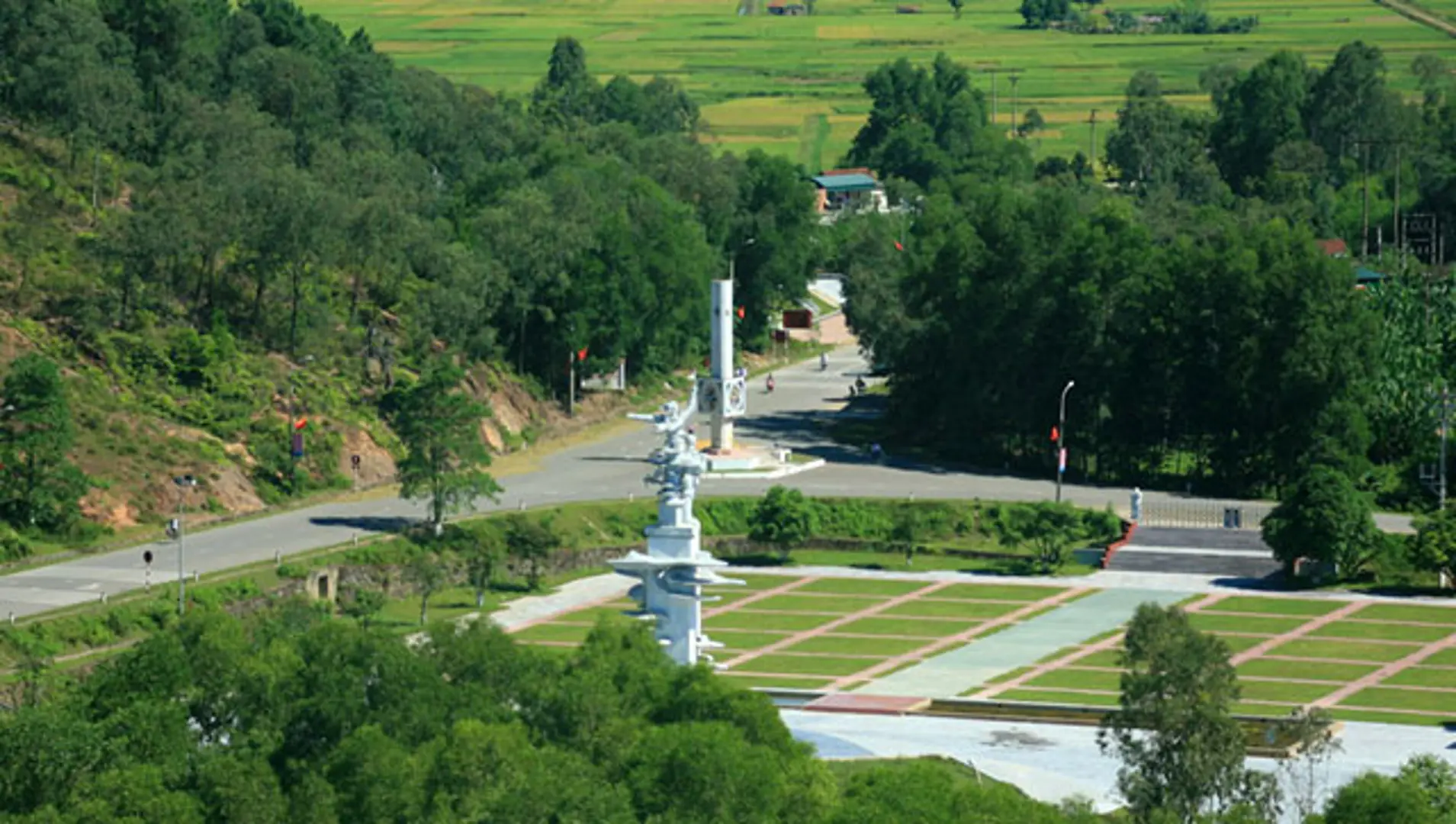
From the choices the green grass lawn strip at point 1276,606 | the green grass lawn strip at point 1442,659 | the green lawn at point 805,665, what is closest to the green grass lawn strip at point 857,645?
the green lawn at point 805,665

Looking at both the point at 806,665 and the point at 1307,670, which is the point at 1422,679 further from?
the point at 806,665

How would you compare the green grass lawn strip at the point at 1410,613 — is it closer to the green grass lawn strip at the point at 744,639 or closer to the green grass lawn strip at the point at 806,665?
the green grass lawn strip at the point at 806,665

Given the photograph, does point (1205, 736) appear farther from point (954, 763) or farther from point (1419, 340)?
point (1419, 340)

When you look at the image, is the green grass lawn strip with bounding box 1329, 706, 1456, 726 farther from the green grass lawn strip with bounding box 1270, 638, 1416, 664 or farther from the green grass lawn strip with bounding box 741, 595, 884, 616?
the green grass lawn strip with bounding box 741, 595, 884, 616

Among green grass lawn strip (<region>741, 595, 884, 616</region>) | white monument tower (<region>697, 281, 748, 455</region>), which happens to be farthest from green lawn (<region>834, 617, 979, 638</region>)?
white monument tower (<region>697, 281, 748, 455</region>)

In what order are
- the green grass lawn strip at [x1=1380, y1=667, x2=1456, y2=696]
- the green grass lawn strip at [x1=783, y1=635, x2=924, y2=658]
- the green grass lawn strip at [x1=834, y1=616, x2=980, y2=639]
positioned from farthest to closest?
the green grass lawn strip at [x1=834, y1=616, x2=980, y2=639], the green grass lawn strip at [x1=783, y1=635, x2=924, y2=658], the green grass lawn strip at [x1=1380, y1=667, x2=1456, y2=696]

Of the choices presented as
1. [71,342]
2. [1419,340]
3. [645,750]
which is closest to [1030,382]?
[1419,340]

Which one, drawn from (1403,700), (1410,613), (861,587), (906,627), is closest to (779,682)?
(906,627)
